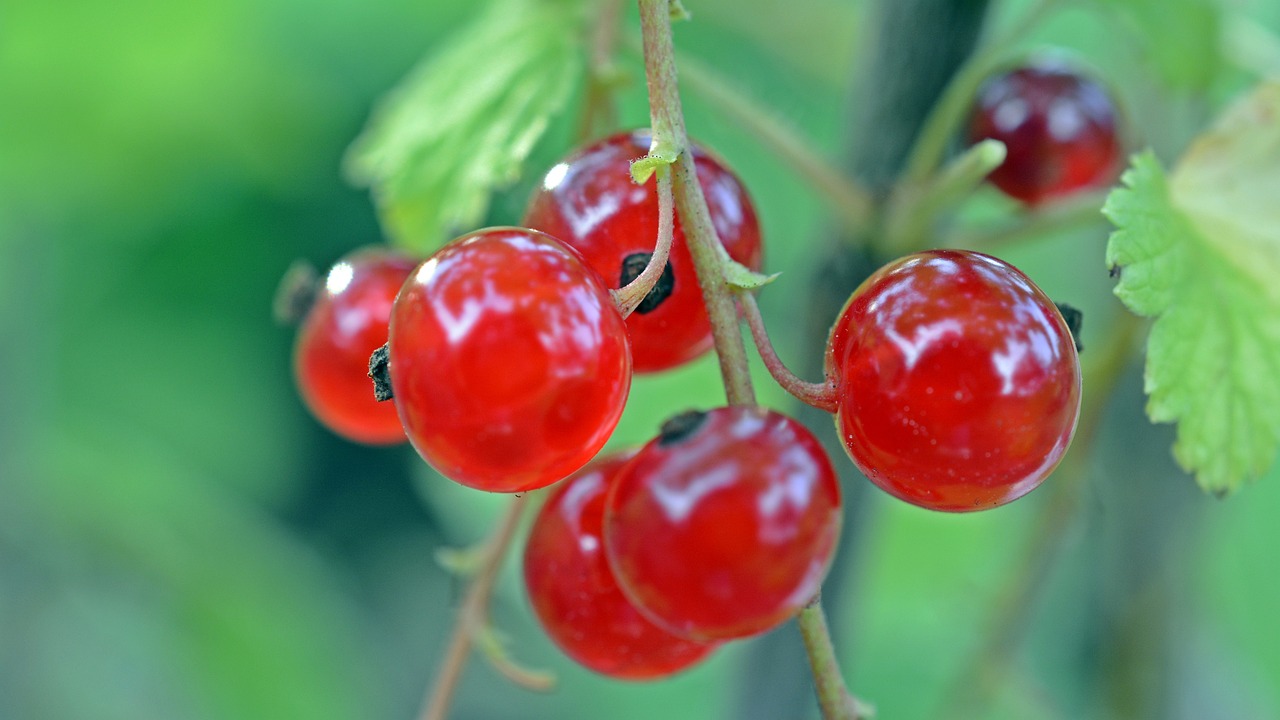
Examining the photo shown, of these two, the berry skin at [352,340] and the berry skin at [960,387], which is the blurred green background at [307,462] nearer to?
the berry skin at [352,340]

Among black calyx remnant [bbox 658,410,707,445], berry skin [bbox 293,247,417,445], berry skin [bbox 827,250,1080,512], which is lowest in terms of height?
berry skin [bbox 293,247,417,445]

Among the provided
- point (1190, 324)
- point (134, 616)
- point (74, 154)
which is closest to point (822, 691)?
point (1190, 324)

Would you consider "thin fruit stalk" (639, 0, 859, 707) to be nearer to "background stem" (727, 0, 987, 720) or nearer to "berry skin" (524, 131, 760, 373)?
"berry skin" (524, 131, 760, 373)

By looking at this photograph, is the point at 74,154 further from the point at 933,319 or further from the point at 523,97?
the point at 933,319

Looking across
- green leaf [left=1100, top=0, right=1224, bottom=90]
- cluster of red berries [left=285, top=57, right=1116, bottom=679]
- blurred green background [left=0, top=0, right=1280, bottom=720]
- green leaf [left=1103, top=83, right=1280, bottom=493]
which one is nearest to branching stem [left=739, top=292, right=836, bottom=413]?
cluster of red berries [left=285, top=57, right=1116, bottom=679]

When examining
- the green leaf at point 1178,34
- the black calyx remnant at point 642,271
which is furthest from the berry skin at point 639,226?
the green leaf at point 1178,34
